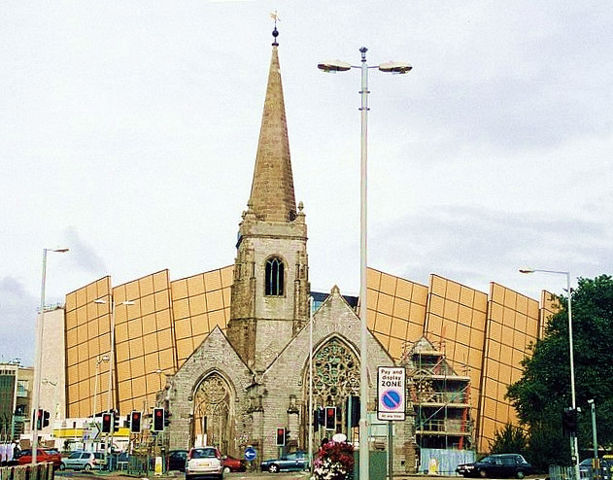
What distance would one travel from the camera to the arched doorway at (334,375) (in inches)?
2692

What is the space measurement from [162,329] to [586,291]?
42618 millimetres

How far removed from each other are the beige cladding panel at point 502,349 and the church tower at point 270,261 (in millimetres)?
25184

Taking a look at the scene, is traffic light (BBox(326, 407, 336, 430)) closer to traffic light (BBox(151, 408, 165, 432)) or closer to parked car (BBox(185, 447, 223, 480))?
parked car (BBox(185, 447, 223, 480))

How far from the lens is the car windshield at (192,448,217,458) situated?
136 feet

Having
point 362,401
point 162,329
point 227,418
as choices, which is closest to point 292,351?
point 227,418

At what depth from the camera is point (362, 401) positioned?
867 inches

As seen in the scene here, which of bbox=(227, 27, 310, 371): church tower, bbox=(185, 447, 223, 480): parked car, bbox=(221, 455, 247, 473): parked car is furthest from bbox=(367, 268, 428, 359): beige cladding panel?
bbox=(185, 447, 223, 480): parked car

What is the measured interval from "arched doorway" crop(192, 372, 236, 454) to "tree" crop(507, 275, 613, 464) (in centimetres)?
1943

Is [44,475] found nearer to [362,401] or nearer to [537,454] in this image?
[362,401]

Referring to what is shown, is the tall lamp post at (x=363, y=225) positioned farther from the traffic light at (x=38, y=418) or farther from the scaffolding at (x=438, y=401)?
the scaffolding at (x=438, y=401)

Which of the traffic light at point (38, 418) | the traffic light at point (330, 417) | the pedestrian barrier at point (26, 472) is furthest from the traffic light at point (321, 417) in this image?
the pedestrian barrier at point (26, 472)

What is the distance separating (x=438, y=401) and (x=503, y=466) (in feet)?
83.6

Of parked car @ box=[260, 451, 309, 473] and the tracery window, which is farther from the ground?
the tracery window

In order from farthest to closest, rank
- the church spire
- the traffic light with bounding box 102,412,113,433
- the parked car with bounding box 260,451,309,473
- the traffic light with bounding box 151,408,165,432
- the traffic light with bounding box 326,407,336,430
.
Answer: the church spire
the parked car with bounding box 260,451,309,473
the traffic light with bounding box 102,412,113,433
the traffic light with bounding box 151,408,165,432
the traffic light with bounding box 326,407,336,430
